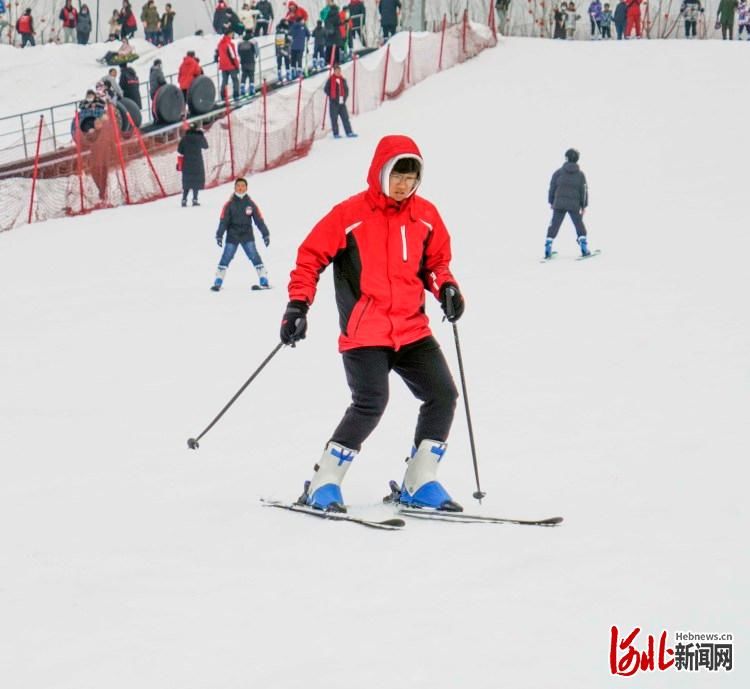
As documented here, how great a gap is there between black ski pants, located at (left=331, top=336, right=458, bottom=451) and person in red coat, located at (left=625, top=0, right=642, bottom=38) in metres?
27.0

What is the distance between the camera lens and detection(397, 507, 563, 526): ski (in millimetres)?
5059

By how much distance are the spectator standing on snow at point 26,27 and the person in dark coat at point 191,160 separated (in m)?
14.9

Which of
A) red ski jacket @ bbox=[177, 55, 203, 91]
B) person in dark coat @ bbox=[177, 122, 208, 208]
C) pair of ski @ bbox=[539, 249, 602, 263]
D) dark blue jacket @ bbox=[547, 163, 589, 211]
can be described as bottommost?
pair of ski @ bbox=[539, 249, 602, 263]

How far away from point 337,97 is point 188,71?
9.41 feet

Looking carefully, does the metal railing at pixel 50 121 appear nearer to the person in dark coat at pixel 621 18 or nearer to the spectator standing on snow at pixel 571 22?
the spectator standing on snow at pixel 571 22

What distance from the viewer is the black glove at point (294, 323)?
507cm

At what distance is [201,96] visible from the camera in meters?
24.0

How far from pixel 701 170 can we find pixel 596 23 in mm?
12727

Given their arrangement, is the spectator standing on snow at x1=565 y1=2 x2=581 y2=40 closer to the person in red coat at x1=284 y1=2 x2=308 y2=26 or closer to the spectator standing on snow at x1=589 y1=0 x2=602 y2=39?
the spectator standing on snow at x1=589 y1=0 x2=602 y2=39

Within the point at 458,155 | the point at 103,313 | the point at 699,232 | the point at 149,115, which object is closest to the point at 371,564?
the point at 103,313

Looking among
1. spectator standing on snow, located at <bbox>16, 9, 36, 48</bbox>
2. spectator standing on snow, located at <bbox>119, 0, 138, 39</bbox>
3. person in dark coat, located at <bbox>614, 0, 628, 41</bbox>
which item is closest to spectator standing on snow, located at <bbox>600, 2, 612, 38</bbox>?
person in dark coat, located at <bbox>614, 0, 628, 41</bbox>

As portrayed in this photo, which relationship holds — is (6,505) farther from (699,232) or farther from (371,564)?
(699,232)

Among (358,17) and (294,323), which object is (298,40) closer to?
A: (358,17)

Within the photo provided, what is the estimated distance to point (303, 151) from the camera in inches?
891
